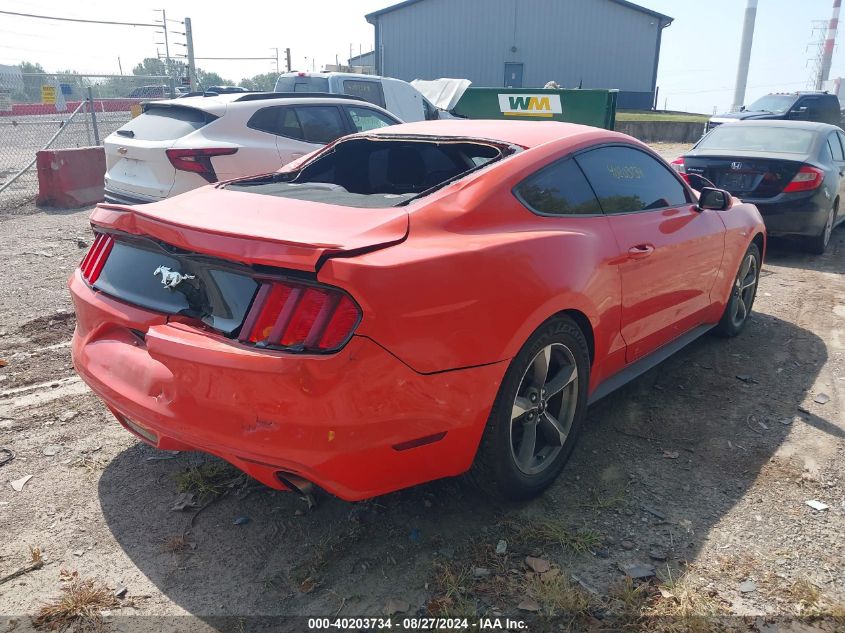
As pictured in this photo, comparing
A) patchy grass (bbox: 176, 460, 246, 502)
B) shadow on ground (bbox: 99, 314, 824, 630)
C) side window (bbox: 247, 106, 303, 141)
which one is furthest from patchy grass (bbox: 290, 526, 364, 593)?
side window (bbox: 247, 106, 303, 141)

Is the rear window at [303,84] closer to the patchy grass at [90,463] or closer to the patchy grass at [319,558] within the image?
the patchy grass at [90,463]

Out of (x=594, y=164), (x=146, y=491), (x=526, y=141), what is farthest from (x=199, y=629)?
(x=594, y=164)

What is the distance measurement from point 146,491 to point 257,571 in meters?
0.82

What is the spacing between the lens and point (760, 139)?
26.3ft

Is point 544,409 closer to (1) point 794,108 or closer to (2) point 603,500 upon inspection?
(2) point 603,500

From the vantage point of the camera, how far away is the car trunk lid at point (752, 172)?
736cm

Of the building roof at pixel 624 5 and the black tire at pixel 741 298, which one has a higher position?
the building roof at pixel 624 5

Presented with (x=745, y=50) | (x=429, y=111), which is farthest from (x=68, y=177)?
(x=745, y=50)

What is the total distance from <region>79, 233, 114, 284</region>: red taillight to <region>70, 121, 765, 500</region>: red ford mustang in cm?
1

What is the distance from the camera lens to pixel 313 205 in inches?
A: 116

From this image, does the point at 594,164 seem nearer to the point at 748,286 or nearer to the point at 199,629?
the point at 748,286

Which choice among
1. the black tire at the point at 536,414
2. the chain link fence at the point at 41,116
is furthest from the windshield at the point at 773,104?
the black tire at the point at 536,414

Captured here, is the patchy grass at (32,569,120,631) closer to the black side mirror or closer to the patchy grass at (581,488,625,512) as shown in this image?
the patchy grass at (581,488,625,512)

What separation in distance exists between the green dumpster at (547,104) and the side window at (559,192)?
13.3 meters
